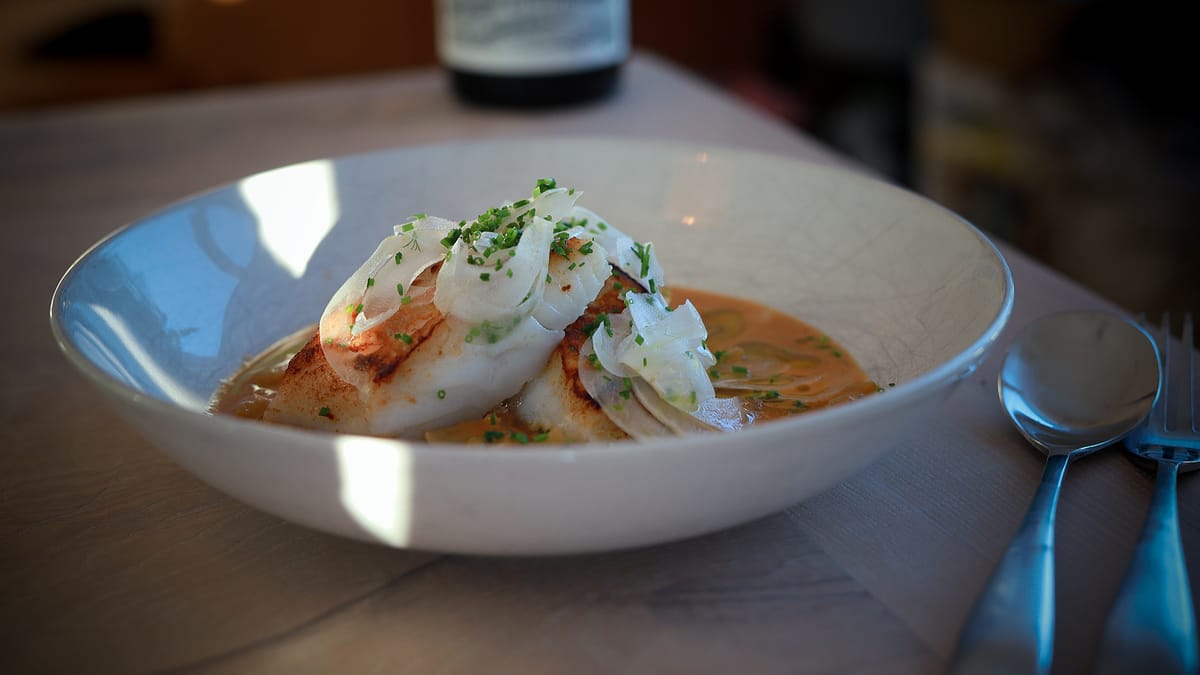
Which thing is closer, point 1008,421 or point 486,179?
point 1008,421

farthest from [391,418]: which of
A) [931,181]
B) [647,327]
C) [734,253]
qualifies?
[931,181]

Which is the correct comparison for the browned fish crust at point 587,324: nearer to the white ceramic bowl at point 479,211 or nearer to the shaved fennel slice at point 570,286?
the shaved fennel slice at point 570,286

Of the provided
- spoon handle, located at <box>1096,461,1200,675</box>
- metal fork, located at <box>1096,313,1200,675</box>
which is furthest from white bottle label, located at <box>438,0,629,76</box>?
spoon handle, located at <box>1096,461,1200,675</box>

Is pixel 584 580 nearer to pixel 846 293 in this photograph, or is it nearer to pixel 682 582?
pixel 682 582

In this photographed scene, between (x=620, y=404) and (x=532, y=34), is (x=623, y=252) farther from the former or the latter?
(x=532, y=34)

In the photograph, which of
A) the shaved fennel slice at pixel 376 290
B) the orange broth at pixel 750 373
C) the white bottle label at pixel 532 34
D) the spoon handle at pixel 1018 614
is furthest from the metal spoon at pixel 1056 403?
the white bottle label at pixel 532 34
